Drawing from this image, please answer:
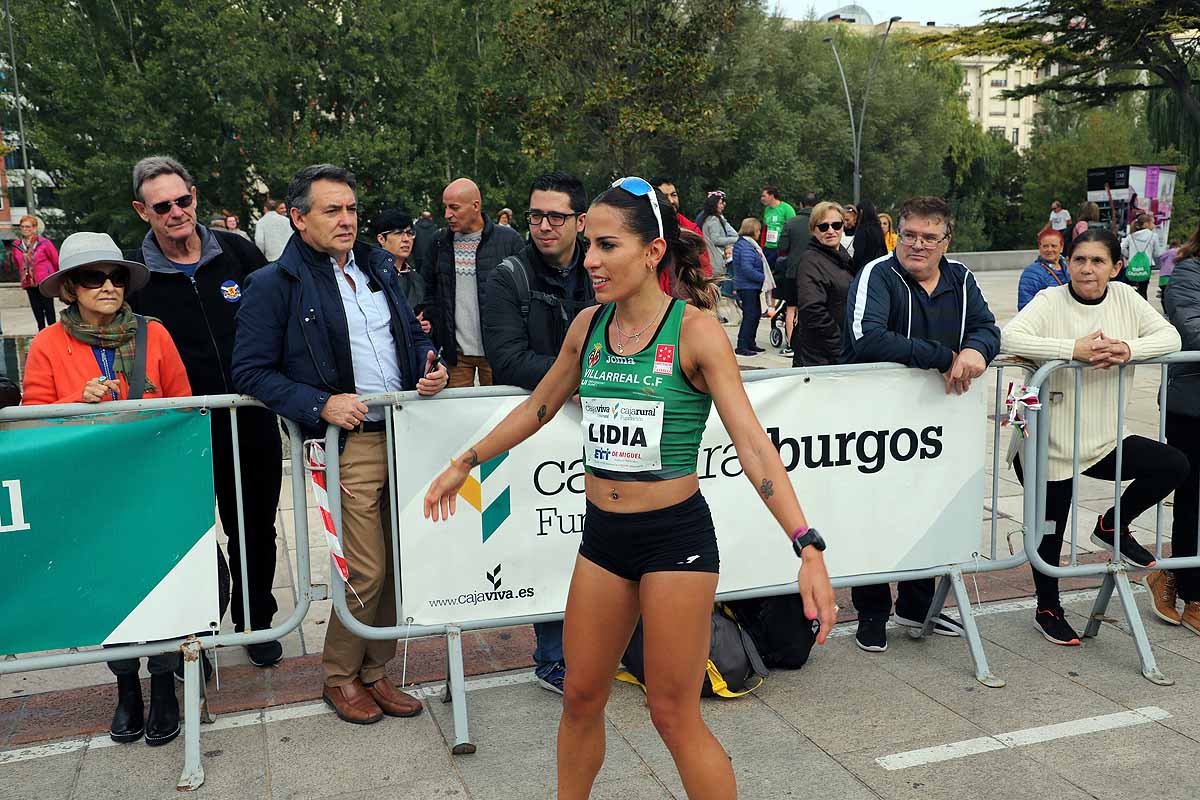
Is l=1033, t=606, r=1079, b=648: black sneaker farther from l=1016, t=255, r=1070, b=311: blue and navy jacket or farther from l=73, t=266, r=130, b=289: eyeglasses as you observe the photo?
l=1016, t=255, r=1070, b=311: blue and navy jacket

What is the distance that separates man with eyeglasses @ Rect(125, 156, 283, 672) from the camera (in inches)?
175

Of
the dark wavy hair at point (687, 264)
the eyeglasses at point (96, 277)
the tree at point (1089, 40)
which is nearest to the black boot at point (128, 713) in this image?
the eyeglasses at point (96, 277)

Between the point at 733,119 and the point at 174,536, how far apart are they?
116 ft

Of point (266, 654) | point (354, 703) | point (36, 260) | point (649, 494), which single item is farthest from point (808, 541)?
point (36, 260)

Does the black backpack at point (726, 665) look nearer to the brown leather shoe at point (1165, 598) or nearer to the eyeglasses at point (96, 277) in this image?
the brown leather shoe at point (1165, 598)

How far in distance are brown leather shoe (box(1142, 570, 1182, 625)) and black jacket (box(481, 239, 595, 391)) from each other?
10.1ft

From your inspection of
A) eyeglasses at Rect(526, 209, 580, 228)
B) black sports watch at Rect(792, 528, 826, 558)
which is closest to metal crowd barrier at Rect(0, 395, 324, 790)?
eyeglasses at Rect(526, 209, 580, 228)

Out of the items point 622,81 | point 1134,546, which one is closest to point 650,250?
point 1134,546

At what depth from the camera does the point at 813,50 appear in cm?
4275

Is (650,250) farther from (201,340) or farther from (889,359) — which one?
(201,340)

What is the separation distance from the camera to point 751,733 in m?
4.05

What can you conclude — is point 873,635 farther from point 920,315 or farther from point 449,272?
point 449,272

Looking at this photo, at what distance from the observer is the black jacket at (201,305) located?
14.7 feet

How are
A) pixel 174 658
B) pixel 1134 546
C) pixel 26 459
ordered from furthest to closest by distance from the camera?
pixel 1134 546
pixel 174 658
pixel 26 459
